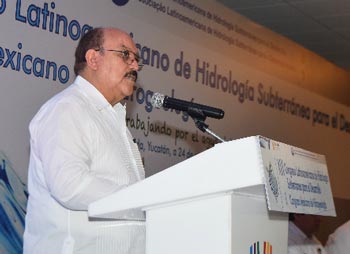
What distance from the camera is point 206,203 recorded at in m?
1.85

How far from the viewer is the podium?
177 centimetres

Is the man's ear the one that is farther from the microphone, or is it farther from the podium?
the podium

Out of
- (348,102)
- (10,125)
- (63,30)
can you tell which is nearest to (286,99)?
(348,102)

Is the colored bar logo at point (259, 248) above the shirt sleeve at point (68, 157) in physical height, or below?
below

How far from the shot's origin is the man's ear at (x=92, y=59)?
8.48ft

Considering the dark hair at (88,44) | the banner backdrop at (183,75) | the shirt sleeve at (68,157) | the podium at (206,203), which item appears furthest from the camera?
the banner backdrop at (183,75)

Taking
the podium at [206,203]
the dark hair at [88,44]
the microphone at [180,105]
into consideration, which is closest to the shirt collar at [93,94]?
the dark hair at [88,44]

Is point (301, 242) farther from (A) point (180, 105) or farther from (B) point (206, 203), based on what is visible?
(B) point (206, 203)

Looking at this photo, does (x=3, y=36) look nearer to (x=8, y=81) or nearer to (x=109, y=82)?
(x=8, y=81)

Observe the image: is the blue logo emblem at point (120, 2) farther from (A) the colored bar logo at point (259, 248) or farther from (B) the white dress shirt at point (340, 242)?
(A) the colored bar logo at point (259, 248)

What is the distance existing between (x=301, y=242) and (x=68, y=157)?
270 centimetres

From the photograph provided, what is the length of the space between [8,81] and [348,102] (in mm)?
4903

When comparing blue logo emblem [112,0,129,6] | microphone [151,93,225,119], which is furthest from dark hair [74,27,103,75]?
blue logo emblem [112,0,129,6]

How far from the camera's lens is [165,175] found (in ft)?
6.06
